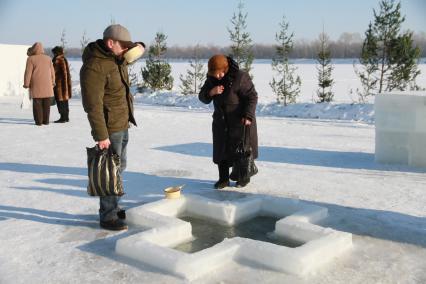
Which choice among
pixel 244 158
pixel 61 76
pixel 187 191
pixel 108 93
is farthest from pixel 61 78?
pixel 108 93

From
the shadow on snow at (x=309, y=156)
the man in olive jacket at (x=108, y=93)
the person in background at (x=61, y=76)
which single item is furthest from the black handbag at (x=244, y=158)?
the person in background at (x=61, y=76)

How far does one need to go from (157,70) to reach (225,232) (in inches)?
690

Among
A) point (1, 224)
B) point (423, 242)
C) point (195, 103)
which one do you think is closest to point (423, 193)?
point (423, 242)

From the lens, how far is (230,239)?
11.4 ft

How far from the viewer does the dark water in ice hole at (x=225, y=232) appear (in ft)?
11.9

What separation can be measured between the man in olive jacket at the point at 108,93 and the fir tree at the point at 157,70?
55.6 feet

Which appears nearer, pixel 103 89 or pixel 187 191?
pixel 103 89

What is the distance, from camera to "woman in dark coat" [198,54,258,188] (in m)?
4.84

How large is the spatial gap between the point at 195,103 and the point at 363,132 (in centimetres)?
826

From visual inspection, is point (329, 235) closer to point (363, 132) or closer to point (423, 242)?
point (423, 242)

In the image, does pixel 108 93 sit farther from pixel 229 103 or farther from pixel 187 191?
pixel 187 191

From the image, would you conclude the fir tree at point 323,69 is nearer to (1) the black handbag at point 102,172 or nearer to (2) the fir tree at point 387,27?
(2) the fir tree at point 387,27

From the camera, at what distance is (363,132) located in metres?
9.77

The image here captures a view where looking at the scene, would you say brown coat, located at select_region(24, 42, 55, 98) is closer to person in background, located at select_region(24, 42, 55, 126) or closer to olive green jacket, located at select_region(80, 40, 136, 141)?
person in background, located at select_region(24, 42, 55, 126)
